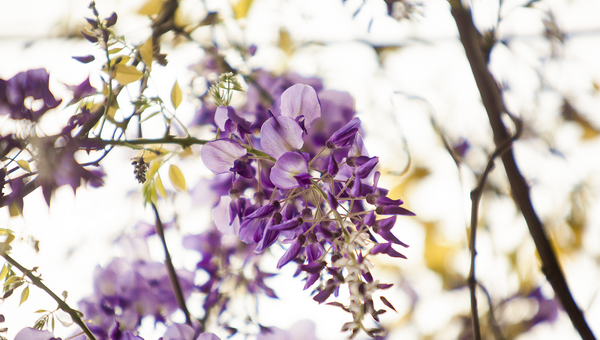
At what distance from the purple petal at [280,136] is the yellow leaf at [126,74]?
13 centimetres

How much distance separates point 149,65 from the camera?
1.04 feet

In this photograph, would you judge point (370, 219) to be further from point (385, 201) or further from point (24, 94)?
point (24, 94)

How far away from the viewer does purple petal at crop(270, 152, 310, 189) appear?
9.2 inches

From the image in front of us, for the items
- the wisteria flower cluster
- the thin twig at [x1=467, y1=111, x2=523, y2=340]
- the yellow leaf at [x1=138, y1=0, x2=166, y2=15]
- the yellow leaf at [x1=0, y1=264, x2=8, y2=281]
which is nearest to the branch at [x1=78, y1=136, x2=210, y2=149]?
the wisteria flower cluster

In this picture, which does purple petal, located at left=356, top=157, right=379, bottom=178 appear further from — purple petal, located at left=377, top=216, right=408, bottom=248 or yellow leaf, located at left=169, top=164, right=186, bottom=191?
yellow leaf, located at left=169, top=164, right=186, bottom=191

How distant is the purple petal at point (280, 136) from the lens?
Result: 25 cm

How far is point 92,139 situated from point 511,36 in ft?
1.90

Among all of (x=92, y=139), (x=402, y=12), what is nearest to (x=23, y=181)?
(x=92, y=139)

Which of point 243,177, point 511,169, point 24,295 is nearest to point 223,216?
point 243,177

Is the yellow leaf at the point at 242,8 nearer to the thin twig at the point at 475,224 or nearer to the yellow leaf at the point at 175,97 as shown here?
the yellow leaf at the point at 175,97

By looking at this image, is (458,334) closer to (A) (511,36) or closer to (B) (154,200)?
(A) (511,36)

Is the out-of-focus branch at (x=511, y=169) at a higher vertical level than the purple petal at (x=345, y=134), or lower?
lower

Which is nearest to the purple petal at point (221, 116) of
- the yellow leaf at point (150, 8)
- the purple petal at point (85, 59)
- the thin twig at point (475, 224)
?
the purple petal at point (85, 59)

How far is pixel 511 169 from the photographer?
0.38 m
